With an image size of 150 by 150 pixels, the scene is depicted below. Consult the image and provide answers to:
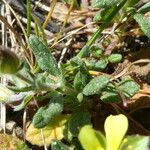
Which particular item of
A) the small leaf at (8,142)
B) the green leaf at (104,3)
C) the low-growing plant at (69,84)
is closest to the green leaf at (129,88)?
the low-growing plant at (69,84)

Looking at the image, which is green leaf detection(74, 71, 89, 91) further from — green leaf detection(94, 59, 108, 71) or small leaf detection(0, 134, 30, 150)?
small leaf detection(0, 134, 30, 150)

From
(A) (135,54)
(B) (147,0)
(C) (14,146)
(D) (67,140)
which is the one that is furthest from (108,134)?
(B) (147,0)

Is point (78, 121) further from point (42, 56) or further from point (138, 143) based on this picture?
point (138, 143)

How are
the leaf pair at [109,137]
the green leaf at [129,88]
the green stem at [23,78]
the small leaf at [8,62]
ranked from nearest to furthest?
the leaf pair at [109,137], the small leaf at [8,62], the green stem at [23,78], the green leaf at [129,88]

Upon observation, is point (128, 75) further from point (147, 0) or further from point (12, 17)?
point (12, 17)

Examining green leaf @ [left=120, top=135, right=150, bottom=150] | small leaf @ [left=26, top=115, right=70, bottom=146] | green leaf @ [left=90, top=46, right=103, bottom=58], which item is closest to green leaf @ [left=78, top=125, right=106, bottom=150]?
green leaf @ [left=120, top=135, right=150, bottom=150]

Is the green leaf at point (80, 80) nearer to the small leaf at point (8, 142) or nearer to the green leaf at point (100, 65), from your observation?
the green leaf at point (100, 65)

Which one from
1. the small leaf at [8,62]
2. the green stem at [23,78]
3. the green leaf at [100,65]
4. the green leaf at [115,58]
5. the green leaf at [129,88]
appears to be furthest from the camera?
the green leaf at [115,58]
